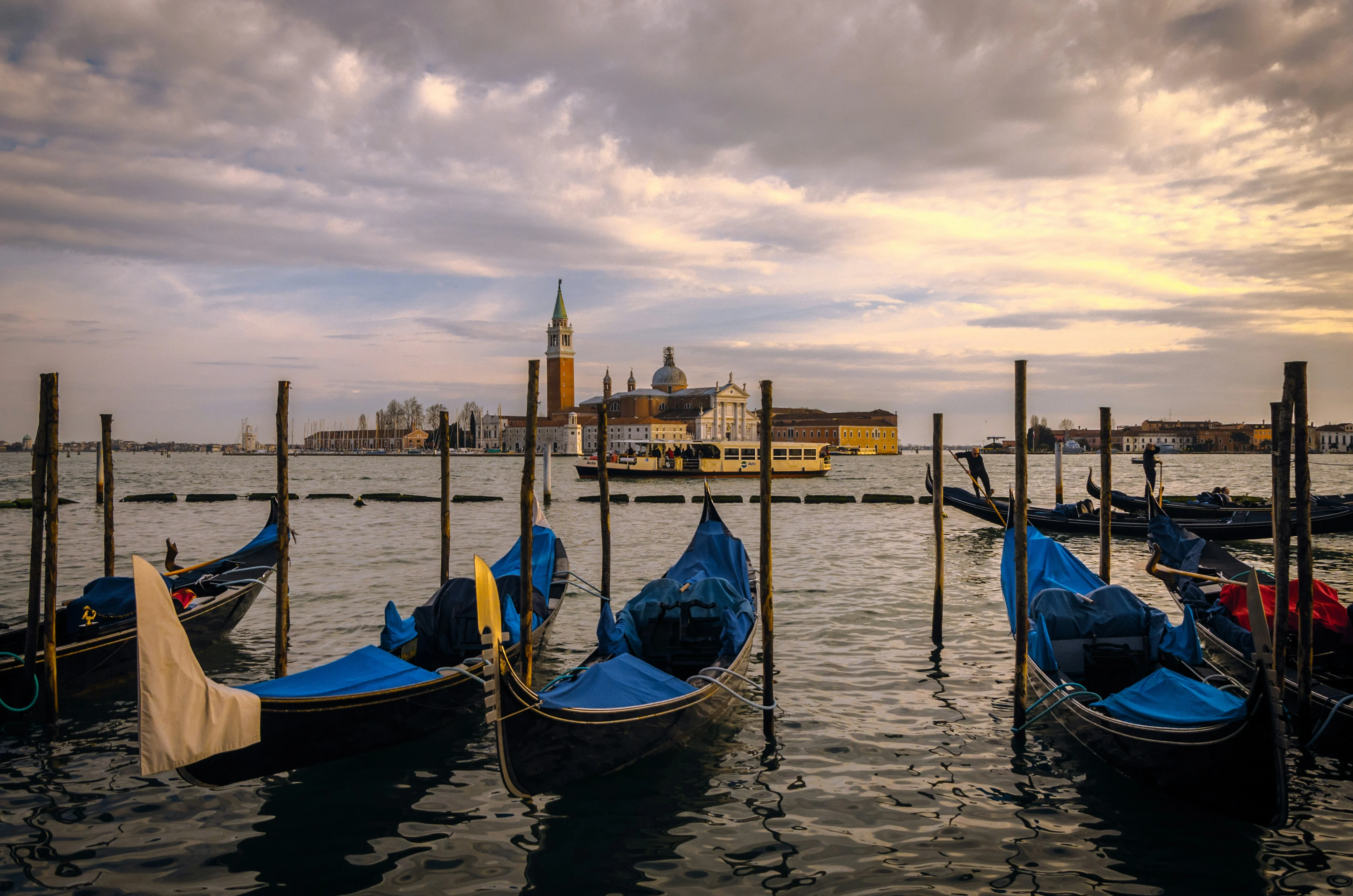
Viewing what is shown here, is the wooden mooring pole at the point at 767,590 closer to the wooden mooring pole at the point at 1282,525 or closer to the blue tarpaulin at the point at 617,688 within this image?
the blue tarpaulin at the point at 617,688

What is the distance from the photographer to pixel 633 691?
4617 millimetres

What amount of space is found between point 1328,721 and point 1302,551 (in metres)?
0.93

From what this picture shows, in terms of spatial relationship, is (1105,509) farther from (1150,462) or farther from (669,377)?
(669,377)

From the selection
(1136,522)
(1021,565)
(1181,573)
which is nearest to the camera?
(1021,565)

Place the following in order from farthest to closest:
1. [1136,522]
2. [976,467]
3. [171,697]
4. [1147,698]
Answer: [976,467], [1136,522], [1147,698], [171,697]

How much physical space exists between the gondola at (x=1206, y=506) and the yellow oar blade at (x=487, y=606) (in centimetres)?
1482

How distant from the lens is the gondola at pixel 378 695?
13.7 feet

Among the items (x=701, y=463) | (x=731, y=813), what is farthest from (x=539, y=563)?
(x=701, y=463)

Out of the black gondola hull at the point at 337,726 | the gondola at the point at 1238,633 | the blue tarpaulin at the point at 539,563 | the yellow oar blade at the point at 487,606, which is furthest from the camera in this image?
the blue tarpaulin at the point at 539,563

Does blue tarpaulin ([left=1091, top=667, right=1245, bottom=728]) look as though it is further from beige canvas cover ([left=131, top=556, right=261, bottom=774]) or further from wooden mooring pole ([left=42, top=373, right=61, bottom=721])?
wooden mooring pole ([left=42, top=373, right=61, bottom=721])

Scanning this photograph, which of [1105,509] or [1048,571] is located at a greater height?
[1105,509]

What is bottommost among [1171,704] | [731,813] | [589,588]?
[731,813]

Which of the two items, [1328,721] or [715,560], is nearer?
[1328,721]

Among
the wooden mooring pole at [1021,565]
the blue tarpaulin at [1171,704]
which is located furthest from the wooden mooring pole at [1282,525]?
the wooden mooring pole at [1021,565]
